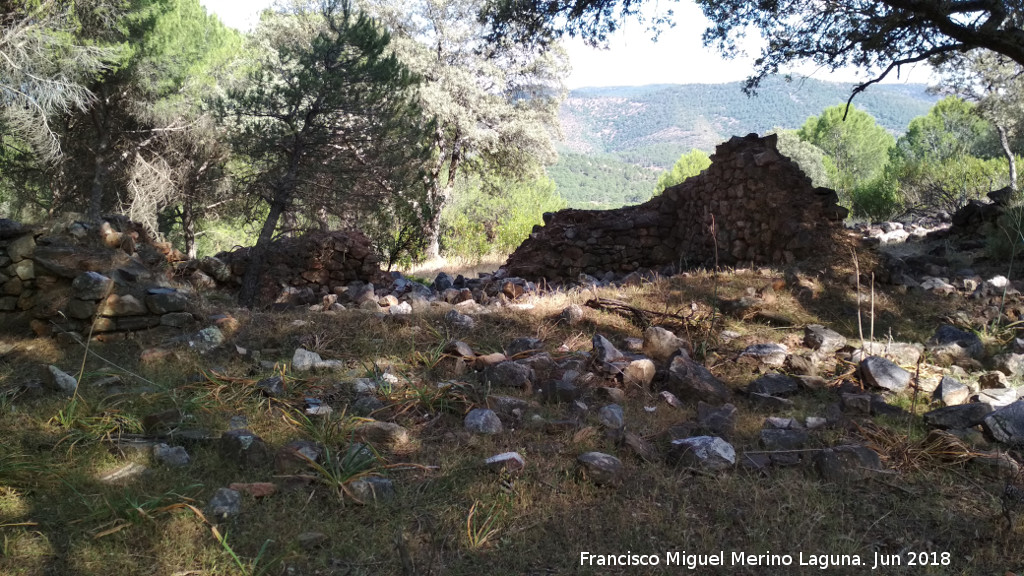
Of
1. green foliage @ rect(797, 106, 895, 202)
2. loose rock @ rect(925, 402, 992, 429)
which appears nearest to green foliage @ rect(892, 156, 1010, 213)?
loose rock @ rect(925, 402, 992, 429)

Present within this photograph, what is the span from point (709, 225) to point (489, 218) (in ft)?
61.1

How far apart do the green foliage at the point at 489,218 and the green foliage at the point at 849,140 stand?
29.0 m

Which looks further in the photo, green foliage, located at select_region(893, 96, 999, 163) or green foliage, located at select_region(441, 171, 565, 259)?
green foliage, located at select_region(893, 96, 999, 163)

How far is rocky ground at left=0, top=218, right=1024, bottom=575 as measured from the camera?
2113 mm

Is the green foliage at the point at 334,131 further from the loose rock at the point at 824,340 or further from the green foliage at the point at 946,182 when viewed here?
the green foliage at the point at 946,182

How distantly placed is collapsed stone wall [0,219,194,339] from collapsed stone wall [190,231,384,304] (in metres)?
3.15

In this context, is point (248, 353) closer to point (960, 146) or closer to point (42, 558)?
point (42, 558)

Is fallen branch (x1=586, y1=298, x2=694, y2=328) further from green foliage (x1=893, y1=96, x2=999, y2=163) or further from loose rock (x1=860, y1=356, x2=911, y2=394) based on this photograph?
green foliage (x1=893, y1=96, x2=999, y2=163)

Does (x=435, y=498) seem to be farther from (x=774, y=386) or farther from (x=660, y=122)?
A: (x=660, y=122)

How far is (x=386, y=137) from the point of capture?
11.2 metres

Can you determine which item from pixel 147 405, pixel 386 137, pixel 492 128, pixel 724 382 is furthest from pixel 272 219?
pixel 492 128

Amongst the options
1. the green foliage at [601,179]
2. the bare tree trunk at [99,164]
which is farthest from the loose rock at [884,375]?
the green foliage at [601,179]

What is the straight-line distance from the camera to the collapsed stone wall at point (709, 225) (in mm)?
7445

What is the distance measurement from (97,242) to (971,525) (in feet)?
19.4
